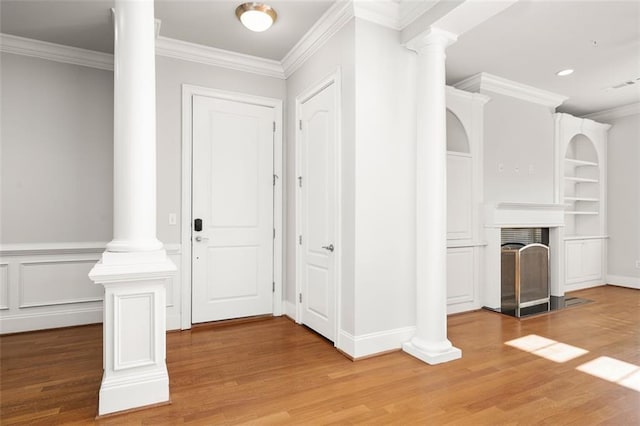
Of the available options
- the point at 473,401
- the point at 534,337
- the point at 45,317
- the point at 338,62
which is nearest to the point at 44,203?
the point at 45,317

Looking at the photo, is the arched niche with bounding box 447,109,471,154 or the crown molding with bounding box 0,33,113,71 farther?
the arched niche with bounding box 447,109,471,154

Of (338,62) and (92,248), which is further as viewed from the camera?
(92,248)

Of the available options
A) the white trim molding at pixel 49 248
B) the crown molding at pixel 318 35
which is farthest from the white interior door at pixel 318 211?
the white trim molding at pixel 49 248

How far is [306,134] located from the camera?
3.73m

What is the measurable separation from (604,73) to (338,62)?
353 centimetres

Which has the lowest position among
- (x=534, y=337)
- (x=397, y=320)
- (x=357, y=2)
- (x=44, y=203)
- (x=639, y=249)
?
(x=534, y=337)

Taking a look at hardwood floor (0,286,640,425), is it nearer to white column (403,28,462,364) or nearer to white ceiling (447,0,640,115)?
white column (403,28,462,364)

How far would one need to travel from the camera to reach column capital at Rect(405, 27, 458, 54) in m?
2.89

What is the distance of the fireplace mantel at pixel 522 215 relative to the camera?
4.41 meters

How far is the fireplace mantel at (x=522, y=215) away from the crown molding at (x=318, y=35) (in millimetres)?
2694

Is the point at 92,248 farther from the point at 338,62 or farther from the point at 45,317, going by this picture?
the point at 338,62

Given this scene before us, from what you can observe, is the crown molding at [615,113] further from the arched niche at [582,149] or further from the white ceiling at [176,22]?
the white ceiling at [176,22]

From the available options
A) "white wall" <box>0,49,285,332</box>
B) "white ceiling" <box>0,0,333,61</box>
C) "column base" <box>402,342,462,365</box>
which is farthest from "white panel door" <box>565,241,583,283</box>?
"white wall" <box>0,49,285,332</box>

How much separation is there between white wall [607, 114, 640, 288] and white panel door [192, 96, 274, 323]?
5641mm
